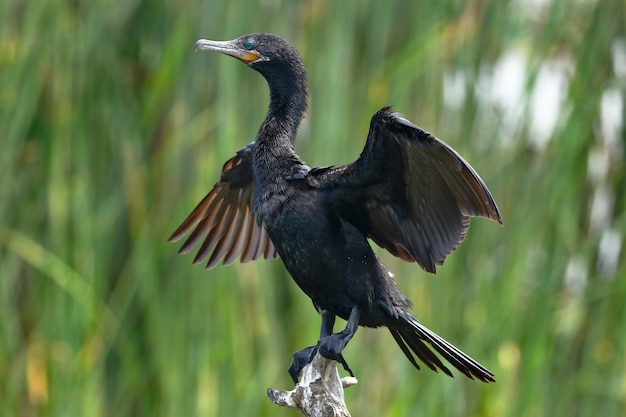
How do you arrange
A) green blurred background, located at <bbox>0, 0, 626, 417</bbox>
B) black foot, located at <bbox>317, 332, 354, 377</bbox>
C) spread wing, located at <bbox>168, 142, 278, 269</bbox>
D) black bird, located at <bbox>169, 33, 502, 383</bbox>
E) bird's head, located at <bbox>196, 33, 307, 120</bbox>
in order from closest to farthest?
black foot, located at <bbox>317, 332, 354, 377</bbox>, black bird, located at <bbox>169, 33, 502, 383</bbox>, bird's head, located at <bbox>196, 33, 307, 120</bbox>, spread wing, located at <bbox>168, 142, 278, 269</bbox>, green blurred background, located at <bbox>0, 0, 626, 417</bbox>

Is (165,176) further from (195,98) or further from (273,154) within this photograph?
(273,154)

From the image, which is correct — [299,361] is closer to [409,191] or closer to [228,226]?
[409,191]

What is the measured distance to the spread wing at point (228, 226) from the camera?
423cm

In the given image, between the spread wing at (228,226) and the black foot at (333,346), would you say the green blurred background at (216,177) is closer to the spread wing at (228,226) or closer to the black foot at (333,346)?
the spread wing at (228,226)

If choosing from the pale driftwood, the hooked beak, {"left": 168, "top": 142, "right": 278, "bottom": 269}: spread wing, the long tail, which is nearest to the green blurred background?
{"left": 168, "top": 142, "right": 278, "bottom": 269}: spread wing

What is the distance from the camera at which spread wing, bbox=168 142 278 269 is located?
4.23 metres

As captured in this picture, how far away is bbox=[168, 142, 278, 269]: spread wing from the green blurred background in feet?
4.15

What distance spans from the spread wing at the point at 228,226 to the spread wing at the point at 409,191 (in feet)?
2.37

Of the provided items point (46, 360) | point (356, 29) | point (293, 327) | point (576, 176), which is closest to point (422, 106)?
point (356, 29)

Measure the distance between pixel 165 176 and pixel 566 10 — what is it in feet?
6.91

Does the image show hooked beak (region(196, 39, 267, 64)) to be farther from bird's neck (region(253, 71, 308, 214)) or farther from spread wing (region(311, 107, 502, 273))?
spread wing (region(311, 107, 502, 273))

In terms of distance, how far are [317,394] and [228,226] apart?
3.86ft

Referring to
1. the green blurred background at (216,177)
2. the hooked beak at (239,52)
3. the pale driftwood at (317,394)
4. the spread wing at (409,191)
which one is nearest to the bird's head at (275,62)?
the hooked beak at (239,52)

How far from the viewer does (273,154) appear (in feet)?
11.7
